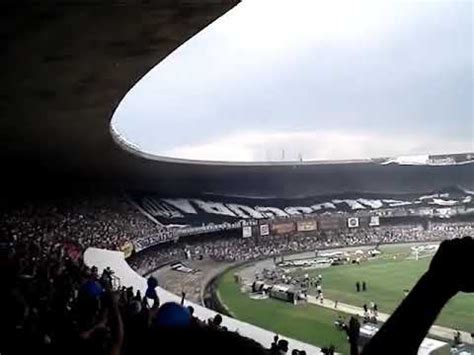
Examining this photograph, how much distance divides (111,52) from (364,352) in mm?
6725

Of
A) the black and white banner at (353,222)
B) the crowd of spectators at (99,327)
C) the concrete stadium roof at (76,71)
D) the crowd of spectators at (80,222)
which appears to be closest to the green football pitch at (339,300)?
the crowd of spectators at (80,222)

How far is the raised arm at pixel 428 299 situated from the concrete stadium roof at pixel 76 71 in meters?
4.87

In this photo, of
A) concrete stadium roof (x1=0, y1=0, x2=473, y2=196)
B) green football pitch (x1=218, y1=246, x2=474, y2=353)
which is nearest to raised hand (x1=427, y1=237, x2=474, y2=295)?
concrete stadium roof (x1=0, y1=0, x2=473, y2=196)

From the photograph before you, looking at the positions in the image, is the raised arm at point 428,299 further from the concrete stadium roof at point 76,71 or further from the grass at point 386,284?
the grass at point 386,284

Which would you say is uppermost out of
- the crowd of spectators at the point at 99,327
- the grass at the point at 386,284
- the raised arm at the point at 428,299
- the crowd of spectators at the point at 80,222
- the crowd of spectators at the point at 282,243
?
the raised arm at the point at 428,299

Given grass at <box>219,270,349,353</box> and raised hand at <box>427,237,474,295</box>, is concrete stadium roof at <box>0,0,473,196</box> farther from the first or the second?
raised hand at <box>427,237,474,295</box>

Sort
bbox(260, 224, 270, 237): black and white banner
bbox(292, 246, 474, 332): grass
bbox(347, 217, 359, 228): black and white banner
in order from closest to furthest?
bbox(292, 246, 474, 332): grass, bbox(260, 224, 270, 237): black and white banner, bbox(347, 217, 359, 228): black and white banner

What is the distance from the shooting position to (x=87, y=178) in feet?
68.3

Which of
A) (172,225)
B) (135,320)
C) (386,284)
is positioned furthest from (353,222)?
(135,320)

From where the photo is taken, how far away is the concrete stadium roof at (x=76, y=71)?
578 centimetres

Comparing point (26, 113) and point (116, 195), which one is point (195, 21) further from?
point (116, 195)

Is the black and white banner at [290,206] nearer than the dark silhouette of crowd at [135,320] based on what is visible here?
No

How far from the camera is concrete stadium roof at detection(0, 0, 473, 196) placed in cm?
578

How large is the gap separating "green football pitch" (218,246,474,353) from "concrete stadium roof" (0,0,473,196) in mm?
4826
